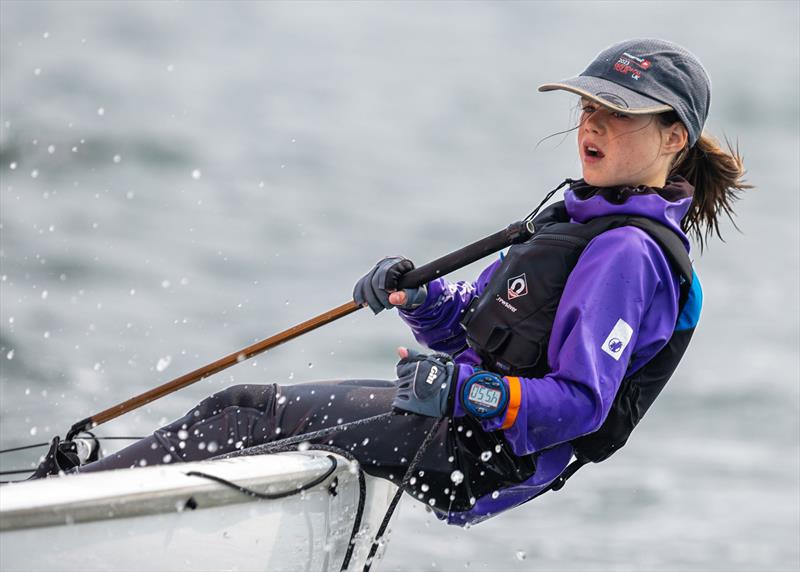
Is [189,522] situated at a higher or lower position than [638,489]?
higher

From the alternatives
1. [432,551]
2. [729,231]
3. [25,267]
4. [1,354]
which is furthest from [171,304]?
[729,231]

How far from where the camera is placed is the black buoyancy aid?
2586mm

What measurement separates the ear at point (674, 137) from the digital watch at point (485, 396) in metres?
0.84

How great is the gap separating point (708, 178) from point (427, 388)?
44.5 inches

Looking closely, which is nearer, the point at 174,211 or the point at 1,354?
the point at 1,354

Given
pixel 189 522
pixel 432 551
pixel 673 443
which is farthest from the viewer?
pixel 673 443

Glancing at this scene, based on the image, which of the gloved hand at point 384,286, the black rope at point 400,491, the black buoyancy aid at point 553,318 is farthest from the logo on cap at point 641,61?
the black rope at point 400,491

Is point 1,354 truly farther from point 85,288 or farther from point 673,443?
point 673,443

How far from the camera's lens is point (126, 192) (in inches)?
396

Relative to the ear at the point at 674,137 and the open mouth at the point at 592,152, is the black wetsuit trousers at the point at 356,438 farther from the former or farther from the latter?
the ear at the point at 674,137

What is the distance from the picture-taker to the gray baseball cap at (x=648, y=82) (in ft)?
8.76

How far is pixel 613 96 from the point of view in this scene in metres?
2.66

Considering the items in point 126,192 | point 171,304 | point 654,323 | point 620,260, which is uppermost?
point 620,260

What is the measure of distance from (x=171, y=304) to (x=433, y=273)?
19.8 ft
